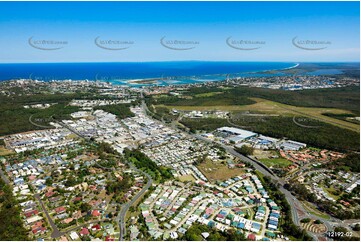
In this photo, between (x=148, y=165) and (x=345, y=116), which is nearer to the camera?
(x=148, y=165)

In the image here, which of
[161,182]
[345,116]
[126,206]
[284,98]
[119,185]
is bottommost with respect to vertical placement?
[126,206]

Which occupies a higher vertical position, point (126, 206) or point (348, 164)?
point (126, 206)

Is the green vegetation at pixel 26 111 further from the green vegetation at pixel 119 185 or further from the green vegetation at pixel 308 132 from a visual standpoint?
the green vegetation at pixel 308 132

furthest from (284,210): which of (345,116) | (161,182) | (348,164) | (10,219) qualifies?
(345,116)

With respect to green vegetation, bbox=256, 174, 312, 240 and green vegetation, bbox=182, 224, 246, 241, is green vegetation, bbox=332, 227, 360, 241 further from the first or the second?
green vegetation, bbox=182, 224, 246, 241

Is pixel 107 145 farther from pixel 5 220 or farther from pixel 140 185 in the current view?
pixel 5 220

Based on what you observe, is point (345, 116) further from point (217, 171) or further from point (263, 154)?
point (217, 171)

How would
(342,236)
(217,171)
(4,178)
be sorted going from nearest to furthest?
(342,236), (4,178), (217,171)
